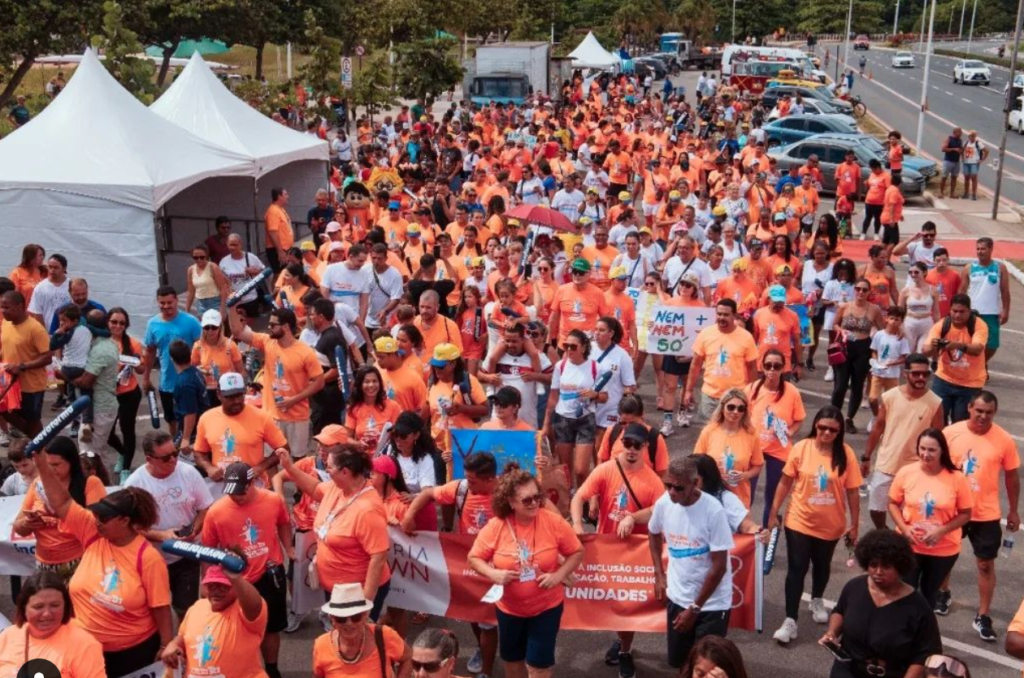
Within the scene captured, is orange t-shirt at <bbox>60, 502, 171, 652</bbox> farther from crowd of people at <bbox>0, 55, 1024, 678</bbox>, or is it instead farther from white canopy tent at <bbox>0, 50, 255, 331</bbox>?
white canopy tent at <bbox>0, 50, 255, 331</bbox>

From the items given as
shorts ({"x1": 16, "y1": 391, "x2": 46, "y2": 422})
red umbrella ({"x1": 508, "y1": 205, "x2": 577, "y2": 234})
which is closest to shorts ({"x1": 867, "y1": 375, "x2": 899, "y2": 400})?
red umbrella ({"x1": 508, "y1": 205, "x2": 577, "y2": 234})

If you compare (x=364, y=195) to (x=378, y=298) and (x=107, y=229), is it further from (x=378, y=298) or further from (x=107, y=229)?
(x=378, y=298)

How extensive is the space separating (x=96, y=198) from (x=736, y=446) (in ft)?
31.9

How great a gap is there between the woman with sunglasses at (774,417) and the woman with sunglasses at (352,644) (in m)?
4.08

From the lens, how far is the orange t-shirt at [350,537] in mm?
6422

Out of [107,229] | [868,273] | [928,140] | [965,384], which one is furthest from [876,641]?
[928,140]

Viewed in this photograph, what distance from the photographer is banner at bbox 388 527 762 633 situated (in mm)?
7207

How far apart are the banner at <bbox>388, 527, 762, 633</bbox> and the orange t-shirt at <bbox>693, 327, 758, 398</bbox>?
2997 millimetres

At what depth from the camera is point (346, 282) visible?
39.6 feet

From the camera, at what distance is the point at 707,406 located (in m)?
10.2

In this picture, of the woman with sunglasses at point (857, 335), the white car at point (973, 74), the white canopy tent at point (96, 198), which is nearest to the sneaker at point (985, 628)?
the woman with sunglasses at point (857, 335)

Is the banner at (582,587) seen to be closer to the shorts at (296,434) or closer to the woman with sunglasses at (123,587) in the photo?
the woman with sunglasses at (123,587)

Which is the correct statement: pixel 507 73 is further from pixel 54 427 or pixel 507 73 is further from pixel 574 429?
pixel 54 427

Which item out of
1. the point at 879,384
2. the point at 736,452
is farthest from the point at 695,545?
the point at 879,384
